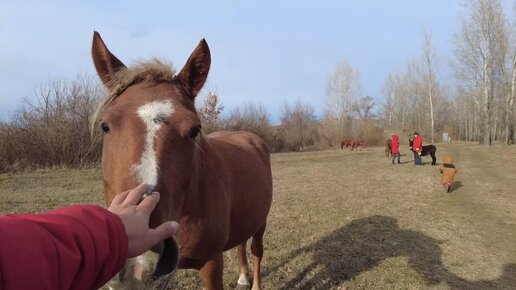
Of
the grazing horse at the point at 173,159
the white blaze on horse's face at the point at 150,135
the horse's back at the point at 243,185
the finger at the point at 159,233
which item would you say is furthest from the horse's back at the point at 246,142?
the finger at the point at 159,233

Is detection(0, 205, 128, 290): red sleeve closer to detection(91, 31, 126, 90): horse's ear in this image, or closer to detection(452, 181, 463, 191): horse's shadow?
detection(91, 31, 126, 90): horse's ear

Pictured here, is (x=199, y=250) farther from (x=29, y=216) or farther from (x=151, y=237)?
(x=29, y=216)

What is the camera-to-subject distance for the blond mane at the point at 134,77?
2.34 metres

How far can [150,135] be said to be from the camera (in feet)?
6.54

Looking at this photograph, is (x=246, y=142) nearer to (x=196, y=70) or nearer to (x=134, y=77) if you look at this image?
(x=196, y=70)

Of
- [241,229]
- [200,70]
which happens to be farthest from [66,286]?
[241,229]

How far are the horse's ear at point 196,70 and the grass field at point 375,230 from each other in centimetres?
151

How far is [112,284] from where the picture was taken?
1.62m

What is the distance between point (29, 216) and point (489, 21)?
127 ft

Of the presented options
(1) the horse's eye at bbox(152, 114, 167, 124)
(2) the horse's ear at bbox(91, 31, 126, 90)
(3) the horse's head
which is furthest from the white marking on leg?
(1) the horse's eye at bbox(152, 114, 167, 124)

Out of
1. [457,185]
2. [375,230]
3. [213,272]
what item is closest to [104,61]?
[213,272]

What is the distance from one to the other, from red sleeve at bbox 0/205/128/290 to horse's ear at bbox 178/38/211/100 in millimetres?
1647

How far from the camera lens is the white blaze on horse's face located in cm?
183

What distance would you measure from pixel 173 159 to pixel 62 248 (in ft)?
3.84
